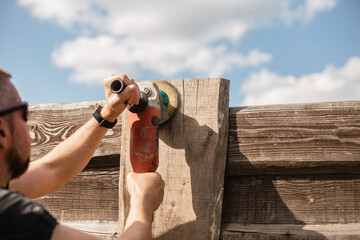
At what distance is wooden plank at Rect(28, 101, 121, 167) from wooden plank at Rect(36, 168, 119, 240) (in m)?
0.08

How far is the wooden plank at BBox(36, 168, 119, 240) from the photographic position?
1949 mm

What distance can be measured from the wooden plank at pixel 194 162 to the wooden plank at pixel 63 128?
0.29m

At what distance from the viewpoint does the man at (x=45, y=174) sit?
111 centimetres

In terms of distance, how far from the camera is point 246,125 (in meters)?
1.78

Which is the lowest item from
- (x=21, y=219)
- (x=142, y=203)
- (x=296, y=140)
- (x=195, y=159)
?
(x=21, y=219)

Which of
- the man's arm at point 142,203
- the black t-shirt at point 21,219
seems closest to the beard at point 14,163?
the black t-shirt at point 21,219

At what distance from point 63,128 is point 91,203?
1.53 feet

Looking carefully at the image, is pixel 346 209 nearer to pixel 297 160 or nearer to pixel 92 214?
pixel 297 160

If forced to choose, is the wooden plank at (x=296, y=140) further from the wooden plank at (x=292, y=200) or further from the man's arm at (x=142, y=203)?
the man's arm at (x=142, y=203)

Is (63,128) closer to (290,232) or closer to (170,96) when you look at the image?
(170,96)

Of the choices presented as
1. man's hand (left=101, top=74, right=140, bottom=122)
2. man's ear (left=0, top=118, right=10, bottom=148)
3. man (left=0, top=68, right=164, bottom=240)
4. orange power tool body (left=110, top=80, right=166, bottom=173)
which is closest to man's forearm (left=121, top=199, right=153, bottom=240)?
man (left=0, top=68, right=164, bottom=240)

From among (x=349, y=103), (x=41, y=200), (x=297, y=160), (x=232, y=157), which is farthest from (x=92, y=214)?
(x=349, y=103)

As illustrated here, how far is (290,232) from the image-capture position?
1.66m

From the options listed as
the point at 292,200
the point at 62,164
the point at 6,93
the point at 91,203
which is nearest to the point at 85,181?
the point at 91,203
